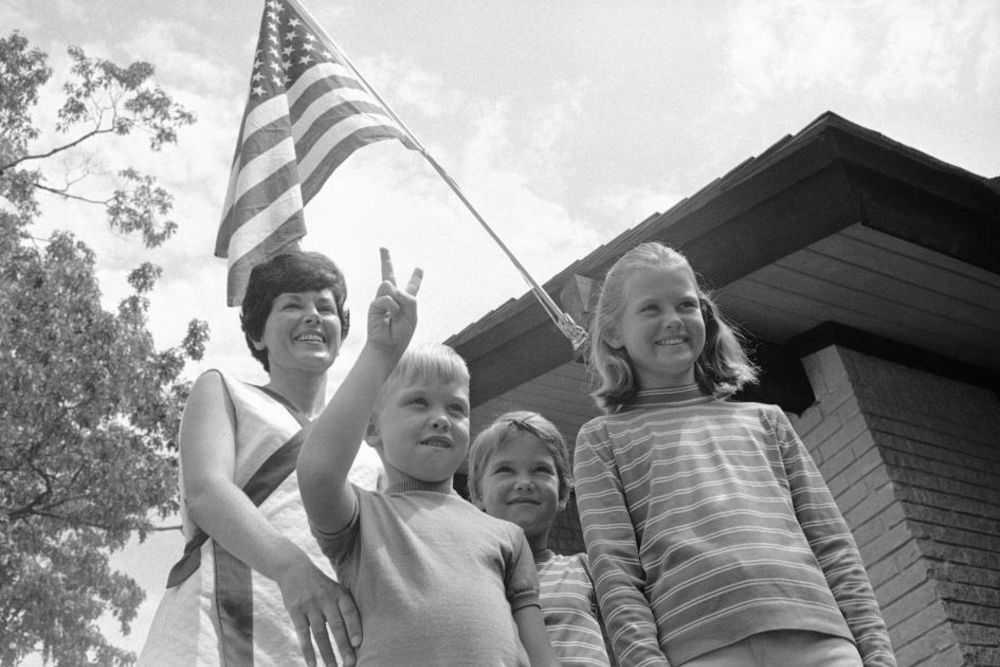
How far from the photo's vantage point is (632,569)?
2.12 metres

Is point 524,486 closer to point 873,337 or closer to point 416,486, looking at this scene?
point 416,486

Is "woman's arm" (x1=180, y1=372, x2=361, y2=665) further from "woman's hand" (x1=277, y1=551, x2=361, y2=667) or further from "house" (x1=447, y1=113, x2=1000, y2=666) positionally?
"house" (x1=447, y1=113, x2=1000, y2=666)

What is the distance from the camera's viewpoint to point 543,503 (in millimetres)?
2648

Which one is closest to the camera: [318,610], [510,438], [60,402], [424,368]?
[318,610]

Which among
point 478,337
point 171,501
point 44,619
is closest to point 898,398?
point 478,337

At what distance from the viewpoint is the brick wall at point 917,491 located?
13.8 ft

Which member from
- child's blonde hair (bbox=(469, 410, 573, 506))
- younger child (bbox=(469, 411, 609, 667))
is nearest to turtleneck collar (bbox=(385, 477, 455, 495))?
younger child (bbox=(469, 411, 609, 667))

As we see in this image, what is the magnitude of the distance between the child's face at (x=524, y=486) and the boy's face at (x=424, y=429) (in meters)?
0.72

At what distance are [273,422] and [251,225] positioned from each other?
1555 mm

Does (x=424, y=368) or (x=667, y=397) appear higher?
(x=667, y=397)

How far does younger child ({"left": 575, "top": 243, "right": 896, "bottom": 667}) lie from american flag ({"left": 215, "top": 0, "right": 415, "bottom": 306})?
1285mm

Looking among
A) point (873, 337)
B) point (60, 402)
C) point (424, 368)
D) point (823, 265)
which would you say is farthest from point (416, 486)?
point (60, 402)

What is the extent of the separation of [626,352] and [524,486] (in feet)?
1.42

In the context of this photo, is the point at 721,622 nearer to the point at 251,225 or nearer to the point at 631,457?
the point at 631,457
